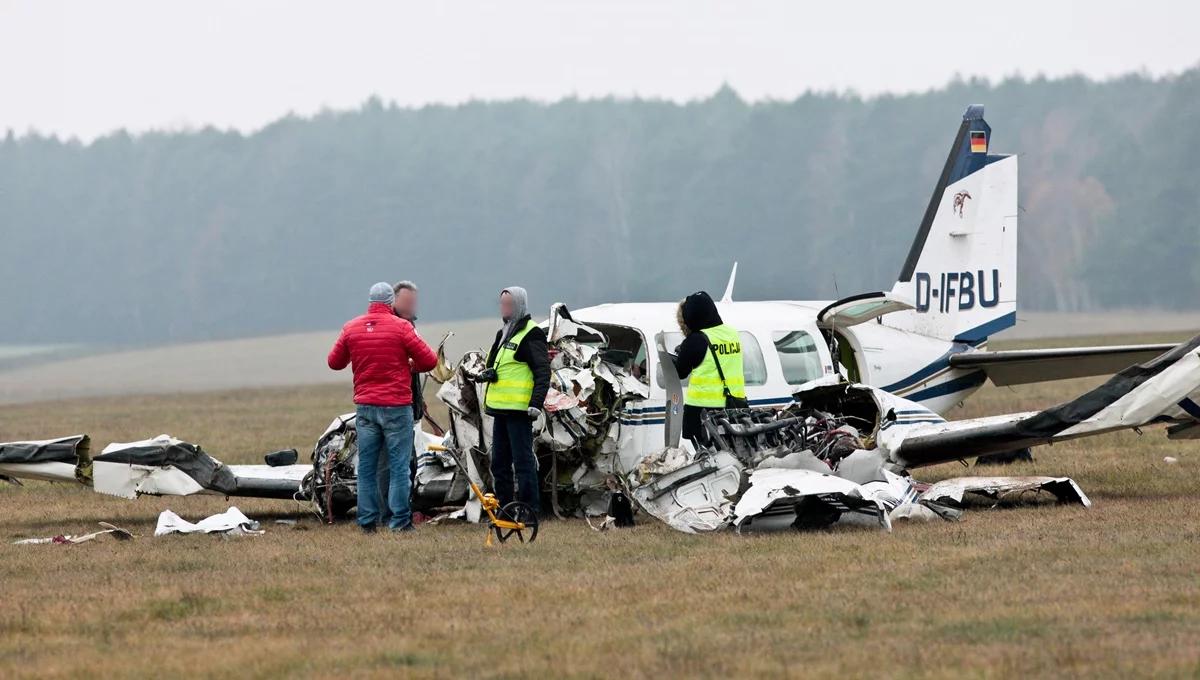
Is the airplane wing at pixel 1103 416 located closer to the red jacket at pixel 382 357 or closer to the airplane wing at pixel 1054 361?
the airplane wing at pixel 1054 361

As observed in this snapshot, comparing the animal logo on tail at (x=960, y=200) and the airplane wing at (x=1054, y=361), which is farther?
the animal logo on tail at (x=960, y=200)

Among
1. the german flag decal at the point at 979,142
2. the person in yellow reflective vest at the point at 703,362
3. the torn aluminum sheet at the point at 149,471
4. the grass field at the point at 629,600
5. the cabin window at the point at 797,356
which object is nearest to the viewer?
the grass field at the point at 629,600

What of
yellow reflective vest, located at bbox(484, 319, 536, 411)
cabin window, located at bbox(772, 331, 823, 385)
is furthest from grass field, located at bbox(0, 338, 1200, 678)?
cabin window, located at bbox(772, 331, 823, 385)

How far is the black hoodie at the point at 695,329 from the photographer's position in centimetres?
1247

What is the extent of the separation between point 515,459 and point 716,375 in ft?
5.69

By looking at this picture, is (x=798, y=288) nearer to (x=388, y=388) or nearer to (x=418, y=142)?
(x=418, y=142)

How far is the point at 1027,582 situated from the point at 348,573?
427 cm

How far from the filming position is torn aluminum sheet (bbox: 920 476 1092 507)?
41.7 feet

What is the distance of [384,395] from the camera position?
12570 mm

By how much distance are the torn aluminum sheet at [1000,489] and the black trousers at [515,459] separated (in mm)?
3125

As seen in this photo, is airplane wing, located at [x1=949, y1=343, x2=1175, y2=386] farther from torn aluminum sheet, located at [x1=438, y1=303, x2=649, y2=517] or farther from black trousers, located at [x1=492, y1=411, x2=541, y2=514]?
black trousers, located at [x1=492, y1=411, x2=541, y2=514]

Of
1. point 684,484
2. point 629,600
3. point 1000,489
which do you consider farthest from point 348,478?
point 1000,489

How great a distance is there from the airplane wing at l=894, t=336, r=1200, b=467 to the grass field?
65cm

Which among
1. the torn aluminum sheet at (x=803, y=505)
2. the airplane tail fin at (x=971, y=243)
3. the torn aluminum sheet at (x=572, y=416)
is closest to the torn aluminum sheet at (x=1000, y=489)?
the torn aluminum sheet at (x=803, y=505)
